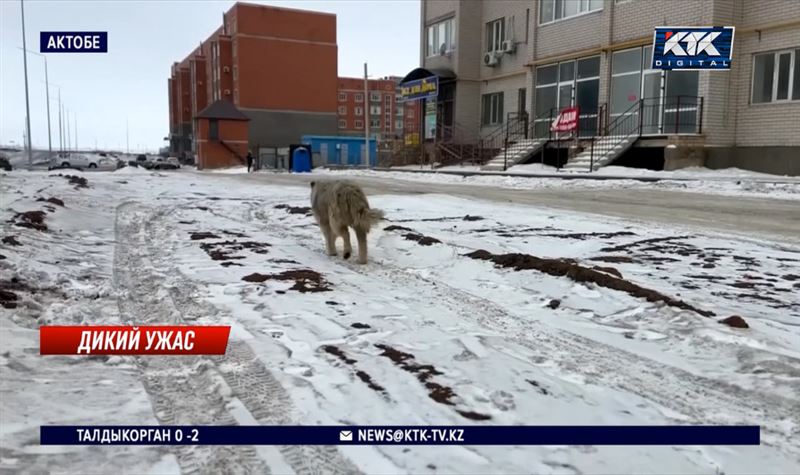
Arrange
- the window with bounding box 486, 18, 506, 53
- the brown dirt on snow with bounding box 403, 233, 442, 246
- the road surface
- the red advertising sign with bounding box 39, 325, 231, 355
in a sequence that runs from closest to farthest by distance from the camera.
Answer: the red advertising sign with bounding box 39, 325, 231, 355 → the brown dirt on snow with bounding box 403, 233, 442, 246 → the road surface → the window with bounding box 486, 18, 506, 53

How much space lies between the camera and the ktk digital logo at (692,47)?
2122 cm

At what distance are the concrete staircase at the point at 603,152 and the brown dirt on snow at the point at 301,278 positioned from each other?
724 inches

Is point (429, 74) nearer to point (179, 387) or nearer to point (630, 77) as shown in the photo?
point (630, 77)

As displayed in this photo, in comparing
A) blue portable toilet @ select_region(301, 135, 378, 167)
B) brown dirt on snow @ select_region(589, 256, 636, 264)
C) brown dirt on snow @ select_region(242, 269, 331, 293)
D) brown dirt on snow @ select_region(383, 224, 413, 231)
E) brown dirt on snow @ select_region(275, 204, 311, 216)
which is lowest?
brown dirt on snow @ select_region(242, 269, 331, 293)

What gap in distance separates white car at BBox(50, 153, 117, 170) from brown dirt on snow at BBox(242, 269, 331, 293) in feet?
145

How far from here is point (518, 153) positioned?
28.7m

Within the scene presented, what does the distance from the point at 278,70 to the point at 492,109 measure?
37439 mm

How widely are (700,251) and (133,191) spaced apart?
47.6ft

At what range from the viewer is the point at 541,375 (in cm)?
358

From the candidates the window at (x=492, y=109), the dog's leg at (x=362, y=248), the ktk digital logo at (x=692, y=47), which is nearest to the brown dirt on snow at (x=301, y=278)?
the dog's leg at (x=362, y=248)

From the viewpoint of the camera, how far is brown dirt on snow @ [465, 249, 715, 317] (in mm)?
4871

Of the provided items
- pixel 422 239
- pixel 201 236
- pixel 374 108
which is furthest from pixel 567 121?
pixel 374 108

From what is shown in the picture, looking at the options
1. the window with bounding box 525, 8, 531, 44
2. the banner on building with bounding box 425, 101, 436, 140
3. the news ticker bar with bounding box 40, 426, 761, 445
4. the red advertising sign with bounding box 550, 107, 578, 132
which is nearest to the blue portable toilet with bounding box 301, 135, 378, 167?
the banner on building with bounding box 425, 101, 436, 140

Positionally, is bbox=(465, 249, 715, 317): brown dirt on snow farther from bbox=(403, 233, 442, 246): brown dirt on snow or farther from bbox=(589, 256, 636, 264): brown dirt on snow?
bbox=(403, 233, 442, 246): brown dirt on snow
